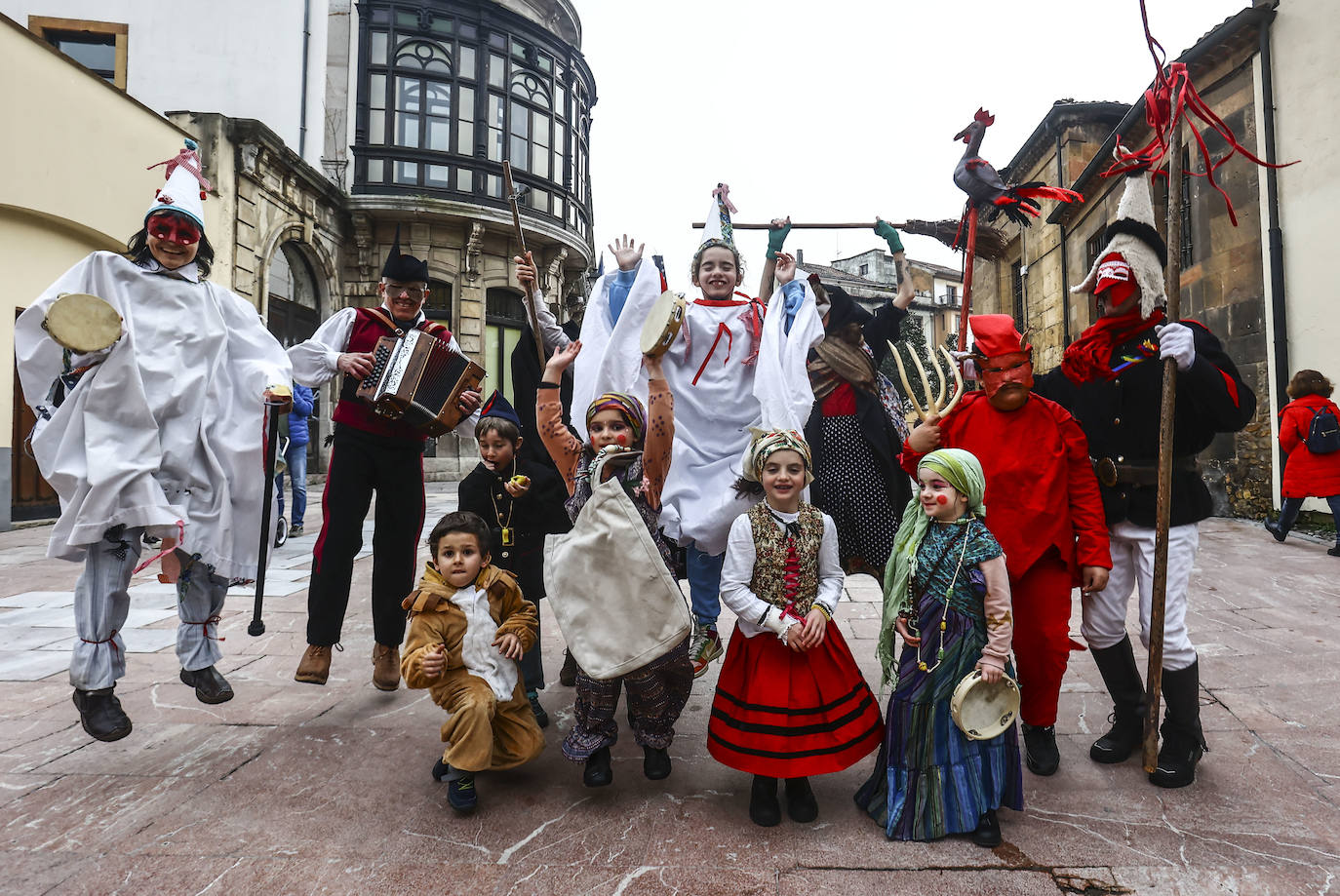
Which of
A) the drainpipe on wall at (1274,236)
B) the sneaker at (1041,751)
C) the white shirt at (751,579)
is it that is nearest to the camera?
the white shirt at (751,579)

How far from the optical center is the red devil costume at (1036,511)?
2.62 meters

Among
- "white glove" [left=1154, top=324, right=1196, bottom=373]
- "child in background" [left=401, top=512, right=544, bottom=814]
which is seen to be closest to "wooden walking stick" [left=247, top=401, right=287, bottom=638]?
"child in background" [left=401, top=512, right=544, bottom=814]

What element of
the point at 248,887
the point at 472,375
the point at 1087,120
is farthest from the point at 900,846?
the point at 1087,120

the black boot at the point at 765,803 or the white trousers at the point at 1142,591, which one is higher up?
the white trousers at the point at 1142,591

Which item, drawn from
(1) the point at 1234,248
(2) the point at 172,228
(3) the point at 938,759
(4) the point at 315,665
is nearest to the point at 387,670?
(4) the point at 315,665

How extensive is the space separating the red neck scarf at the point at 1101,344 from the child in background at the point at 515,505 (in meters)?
2.20

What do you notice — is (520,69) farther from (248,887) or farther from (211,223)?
(248,887)

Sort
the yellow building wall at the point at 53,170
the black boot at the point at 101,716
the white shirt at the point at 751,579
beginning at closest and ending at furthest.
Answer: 1. the white shirt at the point at 751,579
2. the black boot at the point at 101,716
3. the yellow building wall at the point at 53,170

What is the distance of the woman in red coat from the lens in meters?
6.87

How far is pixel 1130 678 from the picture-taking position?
112 inches

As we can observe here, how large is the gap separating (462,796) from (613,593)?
80cm

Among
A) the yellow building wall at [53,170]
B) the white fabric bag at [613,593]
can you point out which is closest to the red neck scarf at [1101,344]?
the white fabric bag at [613,593]

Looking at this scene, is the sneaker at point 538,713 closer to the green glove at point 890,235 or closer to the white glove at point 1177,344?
the green glove at point 890,235

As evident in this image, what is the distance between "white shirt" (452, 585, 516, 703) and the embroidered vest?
3.01 ft
